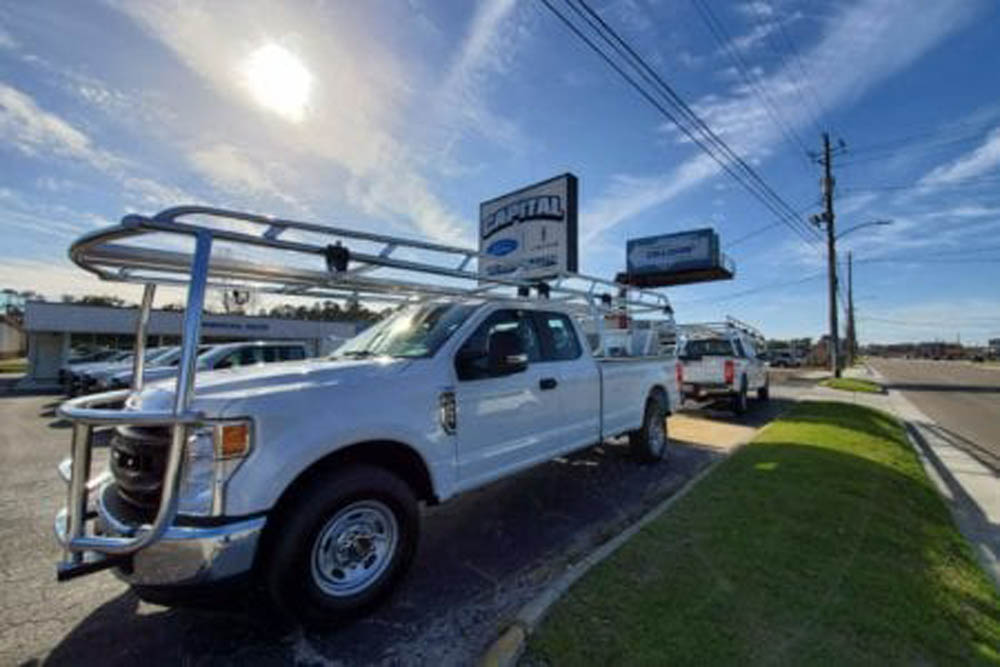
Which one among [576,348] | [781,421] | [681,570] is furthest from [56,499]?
[781,421]

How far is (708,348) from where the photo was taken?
13.4m

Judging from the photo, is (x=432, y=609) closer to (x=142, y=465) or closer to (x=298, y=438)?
(x=298, y=438)

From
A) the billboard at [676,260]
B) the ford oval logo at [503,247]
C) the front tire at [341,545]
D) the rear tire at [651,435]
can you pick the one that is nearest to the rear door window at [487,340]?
the front tire at [341,545]

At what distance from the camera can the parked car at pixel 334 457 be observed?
255 cm

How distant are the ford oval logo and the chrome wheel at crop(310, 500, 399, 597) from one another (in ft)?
35.7

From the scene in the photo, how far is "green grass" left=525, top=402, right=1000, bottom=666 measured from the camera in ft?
8.83

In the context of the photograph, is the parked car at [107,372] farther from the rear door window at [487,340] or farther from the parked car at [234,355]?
the rear door window at [487,340]

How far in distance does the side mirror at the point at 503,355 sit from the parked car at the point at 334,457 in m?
0.01

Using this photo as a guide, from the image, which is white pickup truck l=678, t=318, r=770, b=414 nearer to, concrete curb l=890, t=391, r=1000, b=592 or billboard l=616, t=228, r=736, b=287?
concrete curb l=890, t=391, r=1000, b=592

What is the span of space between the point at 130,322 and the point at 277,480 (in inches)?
1339

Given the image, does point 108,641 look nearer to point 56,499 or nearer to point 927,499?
point 56,499

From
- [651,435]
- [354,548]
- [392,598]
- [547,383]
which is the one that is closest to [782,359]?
[651,435]

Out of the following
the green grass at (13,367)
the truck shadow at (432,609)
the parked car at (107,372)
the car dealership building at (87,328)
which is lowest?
the green grass at (13,367)

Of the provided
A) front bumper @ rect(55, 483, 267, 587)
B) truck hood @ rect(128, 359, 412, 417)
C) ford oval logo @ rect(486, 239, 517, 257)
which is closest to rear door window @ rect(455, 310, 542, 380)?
truck hood @ rect(128, 359, 412, 417)
